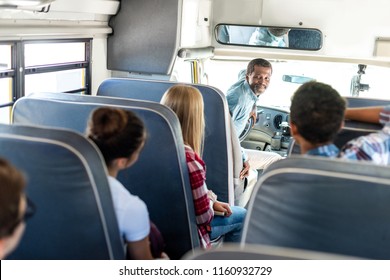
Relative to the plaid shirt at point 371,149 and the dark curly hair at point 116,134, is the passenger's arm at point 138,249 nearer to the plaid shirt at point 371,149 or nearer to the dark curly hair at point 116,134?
the dark curly hair at point 116,134

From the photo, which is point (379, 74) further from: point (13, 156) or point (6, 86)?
point (13, 156)

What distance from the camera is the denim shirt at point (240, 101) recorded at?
4.73 meters

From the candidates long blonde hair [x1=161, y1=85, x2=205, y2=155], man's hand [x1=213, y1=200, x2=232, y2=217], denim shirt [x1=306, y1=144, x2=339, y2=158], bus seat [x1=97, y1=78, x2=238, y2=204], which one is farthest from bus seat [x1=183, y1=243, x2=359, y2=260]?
bus seat [x1=97, y1=78, x2=238, y2=204]

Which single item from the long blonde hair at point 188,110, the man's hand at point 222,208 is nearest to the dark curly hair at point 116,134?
the long blonde hair at point 188,110

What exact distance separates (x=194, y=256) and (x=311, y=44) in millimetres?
4074

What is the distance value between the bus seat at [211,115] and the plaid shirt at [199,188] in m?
0.68

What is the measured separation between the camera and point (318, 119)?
210 cm

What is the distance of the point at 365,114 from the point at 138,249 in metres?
1.23

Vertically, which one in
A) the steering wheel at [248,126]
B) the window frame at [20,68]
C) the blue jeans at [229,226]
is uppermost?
the window frame at [20,68]

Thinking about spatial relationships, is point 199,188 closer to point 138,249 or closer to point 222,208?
point 222,208

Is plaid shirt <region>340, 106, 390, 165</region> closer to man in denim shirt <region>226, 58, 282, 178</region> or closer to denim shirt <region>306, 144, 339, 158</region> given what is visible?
denim shirt <region>306, 144, 339, 158</region>

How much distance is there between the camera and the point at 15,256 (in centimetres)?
183

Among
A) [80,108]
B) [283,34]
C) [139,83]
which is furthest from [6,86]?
[283,34]

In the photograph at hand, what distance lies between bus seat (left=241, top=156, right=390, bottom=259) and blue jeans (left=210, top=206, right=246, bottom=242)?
1504mm
